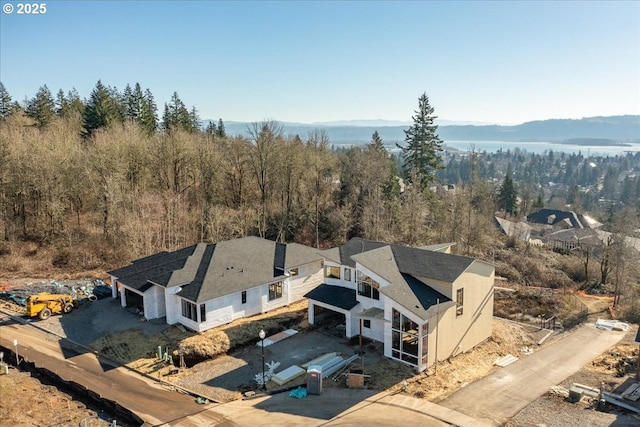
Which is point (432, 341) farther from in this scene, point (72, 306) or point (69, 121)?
point (69, 121)

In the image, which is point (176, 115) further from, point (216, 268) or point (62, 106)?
point (216, 268)

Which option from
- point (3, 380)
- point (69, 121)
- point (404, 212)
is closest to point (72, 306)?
point (3, 380)

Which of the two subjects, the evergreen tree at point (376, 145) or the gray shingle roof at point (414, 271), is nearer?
the gray shingle roof at point (414, 271)

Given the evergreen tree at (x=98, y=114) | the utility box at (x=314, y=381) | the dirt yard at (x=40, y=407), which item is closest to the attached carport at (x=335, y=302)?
the utility box at (x=314, y=381)

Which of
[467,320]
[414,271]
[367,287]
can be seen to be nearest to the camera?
[467,320]

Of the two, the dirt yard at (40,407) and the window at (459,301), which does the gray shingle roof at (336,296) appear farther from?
the dirt yard at (40,407)

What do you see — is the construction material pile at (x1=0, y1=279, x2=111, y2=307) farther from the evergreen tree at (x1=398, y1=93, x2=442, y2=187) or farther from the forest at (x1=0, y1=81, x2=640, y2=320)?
the evergreen tree at (x1=398, y1=93, x2=442, y2=187)

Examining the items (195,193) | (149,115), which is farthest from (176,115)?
(195,193)
